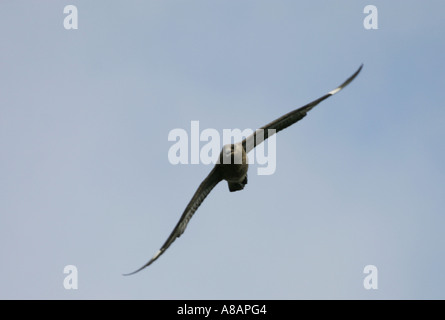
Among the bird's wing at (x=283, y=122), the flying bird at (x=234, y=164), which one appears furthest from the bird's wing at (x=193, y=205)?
the bird's wing at (x=283, y=122)

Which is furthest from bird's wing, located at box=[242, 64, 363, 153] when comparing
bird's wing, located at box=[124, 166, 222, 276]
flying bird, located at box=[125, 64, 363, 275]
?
bird's wing, located at box=[124, 166, 222, 276]

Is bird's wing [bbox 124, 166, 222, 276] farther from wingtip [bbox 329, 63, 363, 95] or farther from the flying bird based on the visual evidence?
wingtip [bbox 329, 63, 363, 95]

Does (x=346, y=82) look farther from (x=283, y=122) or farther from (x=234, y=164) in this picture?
(x=234, y=164)

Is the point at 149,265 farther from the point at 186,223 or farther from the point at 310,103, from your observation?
the point at 310,103

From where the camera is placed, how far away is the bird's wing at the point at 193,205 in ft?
49.6

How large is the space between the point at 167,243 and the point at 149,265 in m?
0.78

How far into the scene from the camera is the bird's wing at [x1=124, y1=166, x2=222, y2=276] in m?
15.1

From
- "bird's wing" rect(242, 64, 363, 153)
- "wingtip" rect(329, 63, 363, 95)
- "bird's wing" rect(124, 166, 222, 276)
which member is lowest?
"bird's wing" rect(124, 166, 222, 276)

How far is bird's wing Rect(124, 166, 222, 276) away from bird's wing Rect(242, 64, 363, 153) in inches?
47.3

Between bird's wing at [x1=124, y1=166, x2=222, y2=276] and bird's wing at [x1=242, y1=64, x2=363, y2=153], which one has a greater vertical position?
bird's wing at [x1=242, y1=64, x2=363, y2=153]

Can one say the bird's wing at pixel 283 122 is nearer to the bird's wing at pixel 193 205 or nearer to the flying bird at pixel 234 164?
the flying bird at pixel 234 164

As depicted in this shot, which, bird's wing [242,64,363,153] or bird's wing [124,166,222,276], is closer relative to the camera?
bird's wing [242,64,363,153]

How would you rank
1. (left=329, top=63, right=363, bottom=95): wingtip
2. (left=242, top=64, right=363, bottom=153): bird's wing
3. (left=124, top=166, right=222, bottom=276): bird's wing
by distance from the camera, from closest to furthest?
(left=329, top=63, right=363, bottom=95): wingtip
(left=242, top=64, right=363, bottom=153): bird's wing
(left=124, top=166, right=222, bottom=276): bird's wing

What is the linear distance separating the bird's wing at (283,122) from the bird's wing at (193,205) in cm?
120
